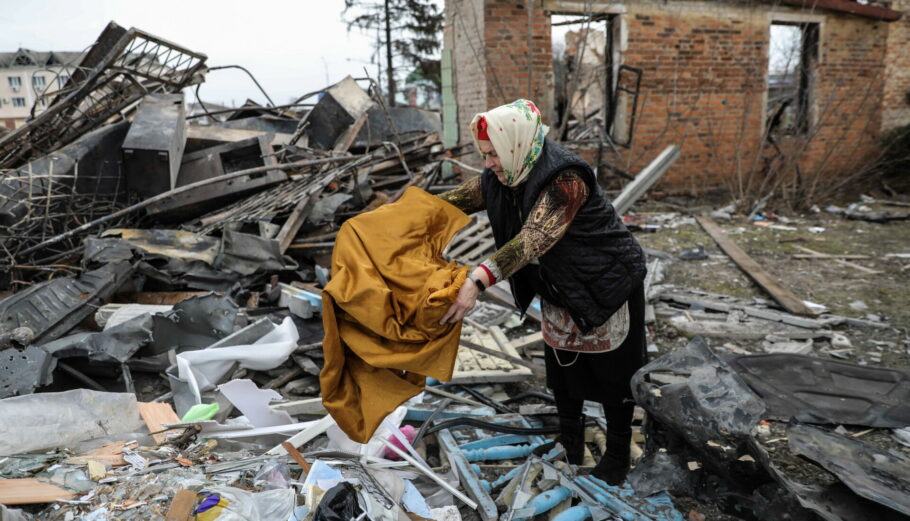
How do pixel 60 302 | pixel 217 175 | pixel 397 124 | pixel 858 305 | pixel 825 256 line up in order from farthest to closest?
pixel 397 124, pixel 825 256, pixel 217 175, pixel 858 305, pixel 60 302

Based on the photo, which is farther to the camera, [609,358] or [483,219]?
[483,219]

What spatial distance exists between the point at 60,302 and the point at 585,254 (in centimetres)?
368

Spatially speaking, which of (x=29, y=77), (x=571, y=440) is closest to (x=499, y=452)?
(x=571, y=440)

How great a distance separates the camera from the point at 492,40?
8070mm

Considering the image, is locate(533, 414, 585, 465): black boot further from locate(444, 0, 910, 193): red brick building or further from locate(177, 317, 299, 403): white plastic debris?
locate(444, 0, 910, 193): red brick building

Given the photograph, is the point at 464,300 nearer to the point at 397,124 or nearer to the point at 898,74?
the point at 397,124

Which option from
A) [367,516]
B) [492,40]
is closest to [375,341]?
[367,516]

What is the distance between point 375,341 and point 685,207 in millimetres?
8834

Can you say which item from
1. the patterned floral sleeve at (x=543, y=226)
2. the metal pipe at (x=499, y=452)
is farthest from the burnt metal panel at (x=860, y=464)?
the patterned floral sleeve at (x=543, y=226)

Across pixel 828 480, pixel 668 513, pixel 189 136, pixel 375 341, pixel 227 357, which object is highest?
pixel 189 136

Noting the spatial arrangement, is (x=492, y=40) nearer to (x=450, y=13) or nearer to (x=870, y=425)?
(x=450, y=13)

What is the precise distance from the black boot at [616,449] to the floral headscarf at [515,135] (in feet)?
4.18

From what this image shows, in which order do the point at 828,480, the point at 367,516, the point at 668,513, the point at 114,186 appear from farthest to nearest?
the point at 114,186 → the point at 828,480 → the point at 668,513 → the point at 367,516

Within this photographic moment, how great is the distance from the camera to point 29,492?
2.00m
